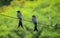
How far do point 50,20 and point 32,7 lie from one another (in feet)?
1.62

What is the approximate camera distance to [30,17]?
5512 mm

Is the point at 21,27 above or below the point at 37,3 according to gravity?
below

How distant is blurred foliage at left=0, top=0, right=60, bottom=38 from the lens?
5359mm

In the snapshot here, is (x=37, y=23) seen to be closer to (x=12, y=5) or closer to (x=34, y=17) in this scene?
(x=34, y=17)

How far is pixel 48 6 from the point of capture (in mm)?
5602

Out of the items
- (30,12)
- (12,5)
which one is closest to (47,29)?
(30,12)

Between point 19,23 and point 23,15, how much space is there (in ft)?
0.74

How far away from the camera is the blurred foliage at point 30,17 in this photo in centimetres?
536

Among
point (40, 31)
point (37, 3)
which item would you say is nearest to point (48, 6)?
point (37, 3)

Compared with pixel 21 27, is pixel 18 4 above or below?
above

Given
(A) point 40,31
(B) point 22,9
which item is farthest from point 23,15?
(A) point 40,31

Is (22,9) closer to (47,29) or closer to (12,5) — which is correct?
(12,5)

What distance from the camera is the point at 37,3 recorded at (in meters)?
5.60

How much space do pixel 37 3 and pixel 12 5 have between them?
541mm
